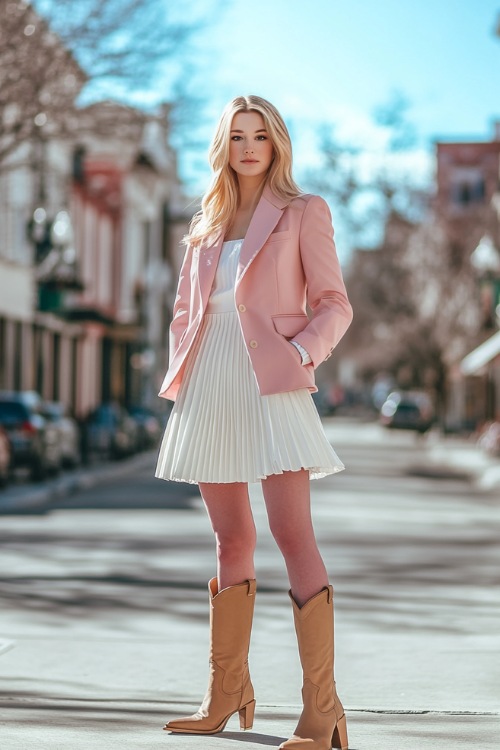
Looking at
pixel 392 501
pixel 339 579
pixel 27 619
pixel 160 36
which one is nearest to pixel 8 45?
pixel 160 36

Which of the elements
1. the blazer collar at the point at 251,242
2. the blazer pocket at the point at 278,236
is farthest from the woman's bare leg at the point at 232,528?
the blazer pocket at the point at 278,236

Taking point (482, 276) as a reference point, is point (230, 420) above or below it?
below

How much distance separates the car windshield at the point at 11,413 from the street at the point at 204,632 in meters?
7.69

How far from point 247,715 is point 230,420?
991 mm

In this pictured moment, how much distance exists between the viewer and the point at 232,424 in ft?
16.6

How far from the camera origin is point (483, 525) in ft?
55.4

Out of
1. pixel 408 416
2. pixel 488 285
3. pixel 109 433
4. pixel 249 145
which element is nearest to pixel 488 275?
pixel 488 285

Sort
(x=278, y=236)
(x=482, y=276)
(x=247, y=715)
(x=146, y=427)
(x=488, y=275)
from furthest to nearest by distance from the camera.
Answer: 1. (x=482, y=276)
2. (x=488, y=275)
3. (x=146, y=427)
4. (x=247, y=715)
5. (x=278, y=236)

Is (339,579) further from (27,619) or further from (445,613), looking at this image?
(27,619)

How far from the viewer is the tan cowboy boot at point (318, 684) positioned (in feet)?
15.8

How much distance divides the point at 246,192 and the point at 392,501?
53.5ft

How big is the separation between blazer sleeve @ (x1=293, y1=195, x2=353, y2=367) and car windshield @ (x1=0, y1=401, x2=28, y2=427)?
2020cm

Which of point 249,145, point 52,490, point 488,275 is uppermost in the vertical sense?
point 488,275

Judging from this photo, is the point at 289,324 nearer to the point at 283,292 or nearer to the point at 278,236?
the point at 283,292
